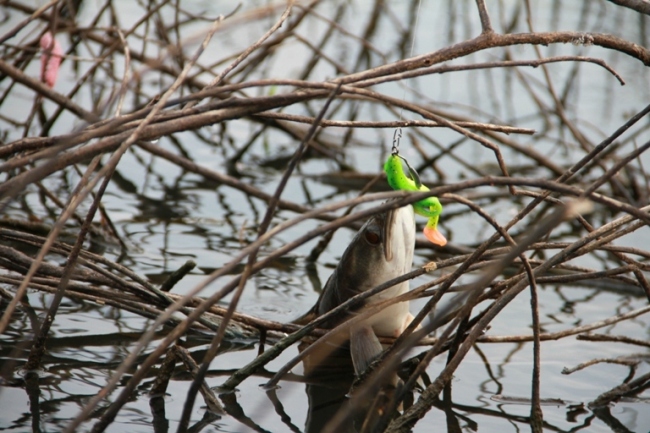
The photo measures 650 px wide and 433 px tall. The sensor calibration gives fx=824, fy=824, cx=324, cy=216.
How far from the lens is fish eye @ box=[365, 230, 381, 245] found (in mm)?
3102

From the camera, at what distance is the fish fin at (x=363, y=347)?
9.49ft

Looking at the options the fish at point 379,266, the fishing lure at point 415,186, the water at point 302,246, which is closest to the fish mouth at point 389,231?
the fish at point 379,266

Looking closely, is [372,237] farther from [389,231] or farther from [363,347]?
[363,347]

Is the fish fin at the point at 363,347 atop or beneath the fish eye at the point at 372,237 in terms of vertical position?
beneath

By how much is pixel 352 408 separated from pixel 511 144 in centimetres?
383

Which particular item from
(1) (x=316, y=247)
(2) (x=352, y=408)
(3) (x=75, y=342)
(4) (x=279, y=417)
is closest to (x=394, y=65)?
(2) (x=352, y=408)

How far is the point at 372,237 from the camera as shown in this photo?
3.11 m

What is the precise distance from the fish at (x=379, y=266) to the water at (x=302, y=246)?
269 millimetres

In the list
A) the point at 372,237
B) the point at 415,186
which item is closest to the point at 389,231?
the point at 372,237

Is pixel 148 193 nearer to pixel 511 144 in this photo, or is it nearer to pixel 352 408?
pixel 511 144

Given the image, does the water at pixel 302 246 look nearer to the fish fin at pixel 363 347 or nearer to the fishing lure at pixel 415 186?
the fish fin at pixel 363 347

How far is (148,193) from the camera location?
521 cm

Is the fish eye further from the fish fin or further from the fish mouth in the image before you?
the fish fin

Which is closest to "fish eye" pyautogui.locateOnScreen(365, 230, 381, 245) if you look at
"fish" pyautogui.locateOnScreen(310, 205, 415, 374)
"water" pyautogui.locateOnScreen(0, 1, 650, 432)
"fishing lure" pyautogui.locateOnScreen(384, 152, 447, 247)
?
"fish" pyautogui.locateOnScreen(310, 205, 415, 374)
